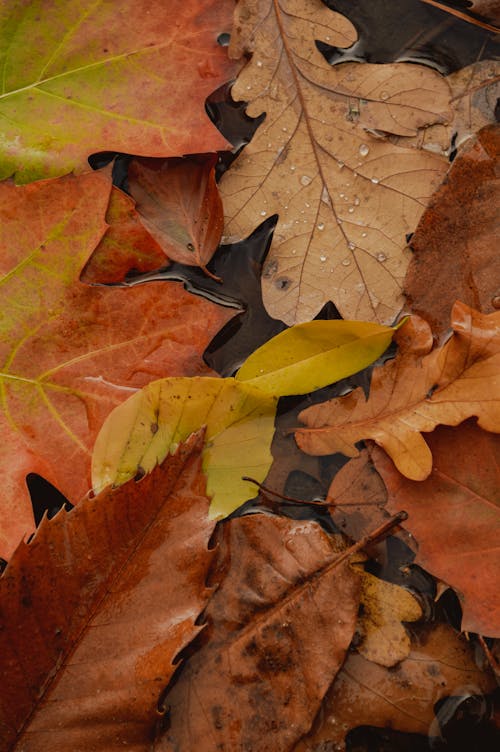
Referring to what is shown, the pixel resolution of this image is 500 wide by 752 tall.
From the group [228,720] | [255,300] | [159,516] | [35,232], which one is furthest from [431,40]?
[228,720]

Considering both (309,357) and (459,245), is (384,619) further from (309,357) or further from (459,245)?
(459,245)

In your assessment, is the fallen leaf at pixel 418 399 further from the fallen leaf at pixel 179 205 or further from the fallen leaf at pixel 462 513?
the fallen leaf at pixel 179 205

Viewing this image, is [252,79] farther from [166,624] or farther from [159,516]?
[166,624]

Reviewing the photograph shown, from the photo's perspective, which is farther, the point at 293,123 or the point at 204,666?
the point at 293,123

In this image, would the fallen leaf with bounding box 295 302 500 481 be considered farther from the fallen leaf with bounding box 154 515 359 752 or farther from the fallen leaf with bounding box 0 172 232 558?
the fallen leaf with bounding box 0 172 232 558

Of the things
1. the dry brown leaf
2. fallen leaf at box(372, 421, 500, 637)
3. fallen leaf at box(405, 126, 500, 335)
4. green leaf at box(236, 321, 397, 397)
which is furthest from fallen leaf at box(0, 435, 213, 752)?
fallen leaf at box(405, 126, 500, 335)

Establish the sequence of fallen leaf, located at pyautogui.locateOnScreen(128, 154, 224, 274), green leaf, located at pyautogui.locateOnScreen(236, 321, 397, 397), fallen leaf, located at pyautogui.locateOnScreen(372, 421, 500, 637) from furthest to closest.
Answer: fallen leaf, located at pyautogui.locateOnScreen(128, 154, 224, 274) < green leaf, located at pyautogui.locateOnScreen(236, 321, 397, 397) < fallen leaf, located at pyautogui.locateOnScreen(372, 421, 500, 637)

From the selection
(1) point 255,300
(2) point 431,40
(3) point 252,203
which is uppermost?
(2) point 431,40
